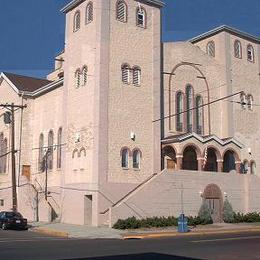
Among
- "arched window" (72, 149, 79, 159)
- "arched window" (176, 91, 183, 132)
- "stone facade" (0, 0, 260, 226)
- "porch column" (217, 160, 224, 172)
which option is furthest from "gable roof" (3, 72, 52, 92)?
"porch column" (217, 160, 224, 172)

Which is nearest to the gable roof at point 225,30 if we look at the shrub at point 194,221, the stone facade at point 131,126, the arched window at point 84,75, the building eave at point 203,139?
the stone facade at point 131,126

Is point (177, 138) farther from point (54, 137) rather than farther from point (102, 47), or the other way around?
point (54, 137)

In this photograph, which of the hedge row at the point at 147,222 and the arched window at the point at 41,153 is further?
the arched window at the point at 41,153

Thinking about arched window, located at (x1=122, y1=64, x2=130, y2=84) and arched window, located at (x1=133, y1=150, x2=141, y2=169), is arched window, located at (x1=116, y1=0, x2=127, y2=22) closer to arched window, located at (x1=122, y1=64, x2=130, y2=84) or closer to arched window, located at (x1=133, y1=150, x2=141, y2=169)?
arched window, located at (x1=122, y1=64, x2=130, y2=84)

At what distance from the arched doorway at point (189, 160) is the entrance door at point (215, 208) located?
Answer: 154 inches

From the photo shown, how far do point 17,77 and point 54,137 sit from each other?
13.0m

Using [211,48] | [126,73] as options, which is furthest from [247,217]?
[211,48]

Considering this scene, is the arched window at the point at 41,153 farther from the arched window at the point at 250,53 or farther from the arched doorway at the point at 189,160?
the arched window at the point at 250,53

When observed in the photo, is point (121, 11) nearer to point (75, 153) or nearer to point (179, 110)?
point (179, 110)

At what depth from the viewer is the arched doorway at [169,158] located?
40.1m

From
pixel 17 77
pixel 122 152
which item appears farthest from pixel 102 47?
pixel 17 77

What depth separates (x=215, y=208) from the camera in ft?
129

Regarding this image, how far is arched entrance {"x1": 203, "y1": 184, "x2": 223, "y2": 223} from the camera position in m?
38.7

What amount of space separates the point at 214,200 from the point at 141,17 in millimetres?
15002
